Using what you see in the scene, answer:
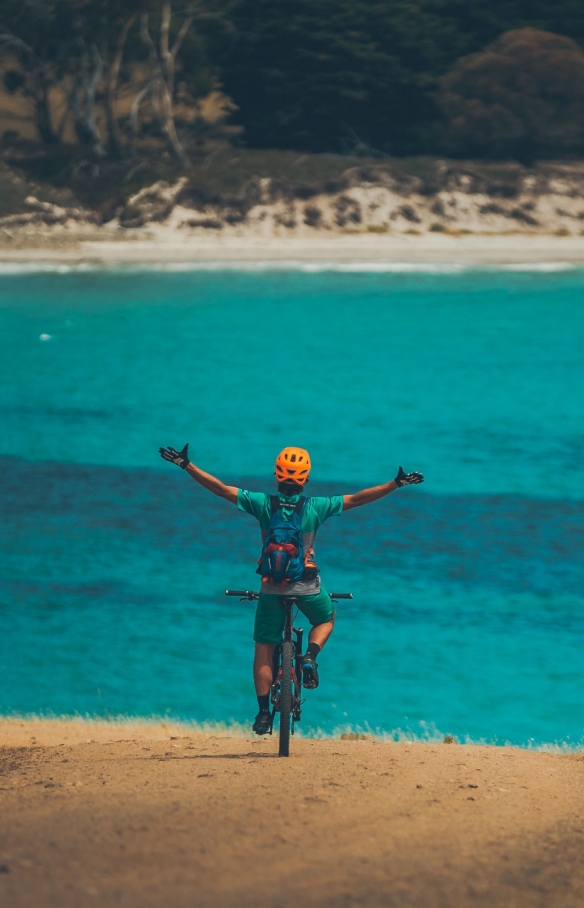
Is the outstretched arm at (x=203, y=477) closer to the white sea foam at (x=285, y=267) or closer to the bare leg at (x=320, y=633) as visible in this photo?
the bare leg at (x=320, y=633)

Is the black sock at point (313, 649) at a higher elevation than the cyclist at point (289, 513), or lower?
lower

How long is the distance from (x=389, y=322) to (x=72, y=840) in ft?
110

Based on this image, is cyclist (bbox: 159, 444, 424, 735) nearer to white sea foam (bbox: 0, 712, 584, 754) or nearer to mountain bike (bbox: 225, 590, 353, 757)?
mountain bike (bbox: 225, 590, 353, 757)

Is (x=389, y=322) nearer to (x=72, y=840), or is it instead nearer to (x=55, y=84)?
(x=55, y=84)

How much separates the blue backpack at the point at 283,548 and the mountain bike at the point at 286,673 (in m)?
0.16

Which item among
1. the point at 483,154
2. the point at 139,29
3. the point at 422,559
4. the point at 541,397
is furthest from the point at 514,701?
the point at 139,29

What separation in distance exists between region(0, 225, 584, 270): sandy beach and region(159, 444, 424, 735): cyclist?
37.4m

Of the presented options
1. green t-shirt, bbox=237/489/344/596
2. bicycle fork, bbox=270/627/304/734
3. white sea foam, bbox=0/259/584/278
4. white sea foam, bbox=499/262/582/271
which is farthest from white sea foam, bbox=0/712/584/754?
white sea foam, bbox=499/262/582/271

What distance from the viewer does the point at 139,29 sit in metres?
57.4

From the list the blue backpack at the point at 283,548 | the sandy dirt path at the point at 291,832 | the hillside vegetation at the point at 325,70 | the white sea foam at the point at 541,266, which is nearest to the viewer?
the sandy dirt path at the point at 291,832

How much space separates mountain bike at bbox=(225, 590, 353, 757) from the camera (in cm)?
725

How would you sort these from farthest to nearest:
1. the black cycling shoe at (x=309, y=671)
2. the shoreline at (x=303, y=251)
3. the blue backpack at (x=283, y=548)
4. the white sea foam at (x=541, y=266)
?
the shoreline at (x=303, y=251) < the white sea foam at (x=541, y=266) < the black cycling shoe at (x=309, y=671) < the blue backpack at (x=283, y=548)

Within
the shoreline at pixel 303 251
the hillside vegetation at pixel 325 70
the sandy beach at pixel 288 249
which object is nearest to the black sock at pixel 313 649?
the shoreline at pixel 303 251

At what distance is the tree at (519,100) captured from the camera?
5534 centimetres
